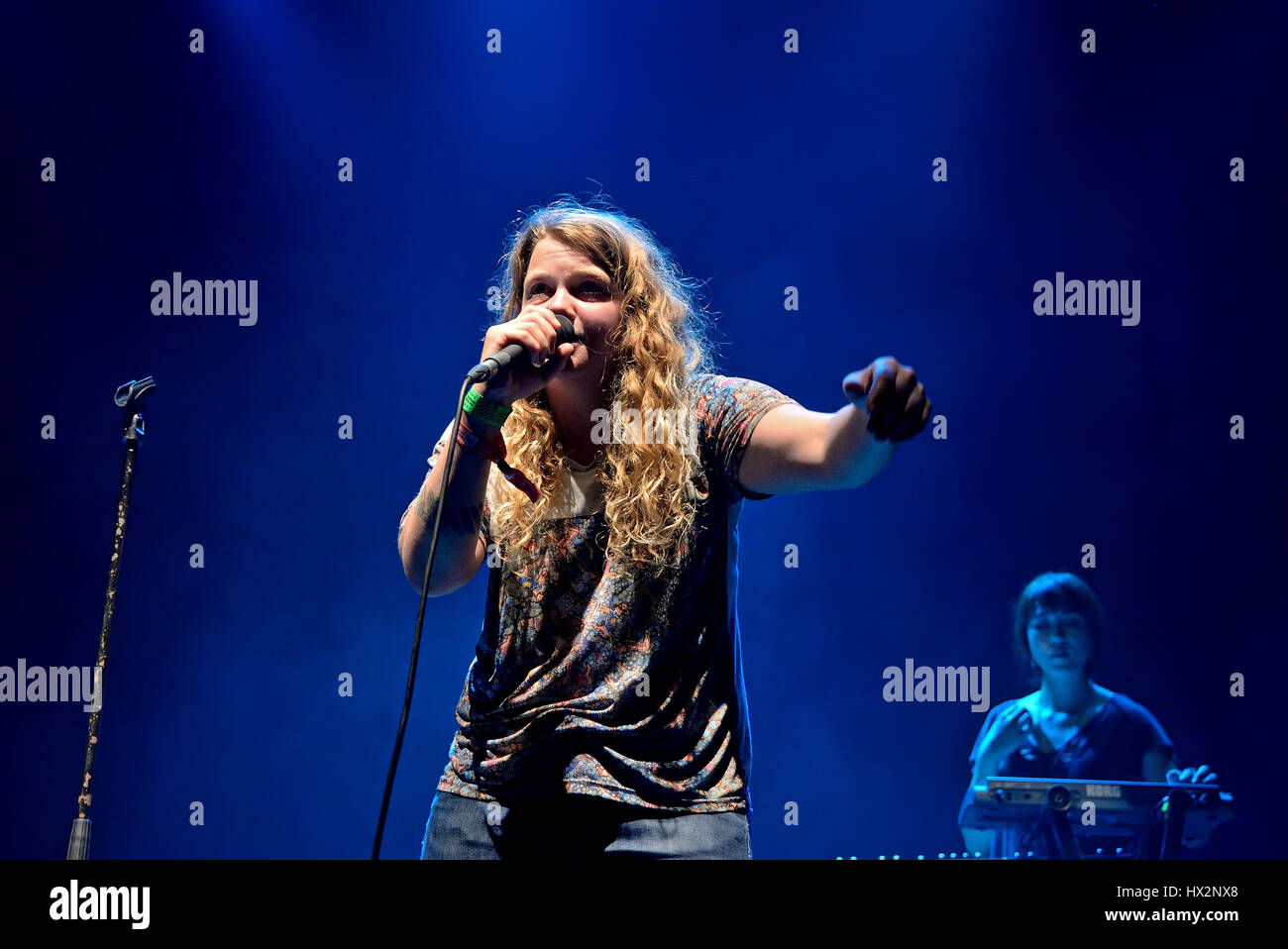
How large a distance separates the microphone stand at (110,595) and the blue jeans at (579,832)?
580mm

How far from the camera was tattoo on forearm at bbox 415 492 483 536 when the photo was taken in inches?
61.8

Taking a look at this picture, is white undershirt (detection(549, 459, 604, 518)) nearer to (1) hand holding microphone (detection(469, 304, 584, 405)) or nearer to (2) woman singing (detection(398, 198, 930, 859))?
(2) woman singing (detection(398, 198, 930, 859))

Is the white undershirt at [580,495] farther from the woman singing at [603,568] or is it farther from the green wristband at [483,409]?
the green wristband at [483,409]

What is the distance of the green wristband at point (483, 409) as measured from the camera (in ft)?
4.74

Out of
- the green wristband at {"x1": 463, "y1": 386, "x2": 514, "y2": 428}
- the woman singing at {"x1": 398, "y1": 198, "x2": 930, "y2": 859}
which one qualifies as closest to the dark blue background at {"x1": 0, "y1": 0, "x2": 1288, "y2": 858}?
the woman singing at {"x1": 398, "y1": 198, "x2": 930, "y2": 859}

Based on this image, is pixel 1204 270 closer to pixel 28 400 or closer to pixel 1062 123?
pixel 1062 123

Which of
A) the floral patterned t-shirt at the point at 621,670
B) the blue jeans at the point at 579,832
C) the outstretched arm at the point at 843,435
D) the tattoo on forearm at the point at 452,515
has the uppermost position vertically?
the outstretched arm at the point at 843,435

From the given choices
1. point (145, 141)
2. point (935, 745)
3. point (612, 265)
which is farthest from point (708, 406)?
point (145, 141)

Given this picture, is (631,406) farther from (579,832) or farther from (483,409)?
(579,832)

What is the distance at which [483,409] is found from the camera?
145cm

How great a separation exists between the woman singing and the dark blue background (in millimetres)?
1759

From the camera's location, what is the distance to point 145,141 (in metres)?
3.38

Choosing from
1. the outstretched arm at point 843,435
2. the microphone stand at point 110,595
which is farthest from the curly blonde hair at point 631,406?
the microphone stand at point 110,595
